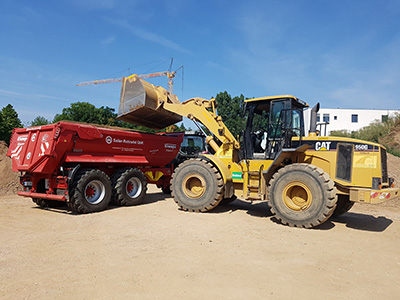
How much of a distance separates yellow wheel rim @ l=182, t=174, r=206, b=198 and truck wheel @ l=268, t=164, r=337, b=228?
1.96m

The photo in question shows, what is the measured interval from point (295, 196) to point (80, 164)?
560cm

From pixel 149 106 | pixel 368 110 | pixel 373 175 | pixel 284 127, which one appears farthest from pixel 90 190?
pixel 368 110

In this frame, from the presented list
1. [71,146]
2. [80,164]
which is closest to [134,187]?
[80,164]

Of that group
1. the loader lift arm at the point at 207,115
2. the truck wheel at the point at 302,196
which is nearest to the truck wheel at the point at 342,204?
the truck wheel at the point at 302,196

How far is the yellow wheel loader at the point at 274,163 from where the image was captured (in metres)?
6.41

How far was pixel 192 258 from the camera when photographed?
4.52 meters

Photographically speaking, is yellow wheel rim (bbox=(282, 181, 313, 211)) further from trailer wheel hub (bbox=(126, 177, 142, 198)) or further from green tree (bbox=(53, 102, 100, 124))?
green tree (bbox=(53, 102, 100, 124))

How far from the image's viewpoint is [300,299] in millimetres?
3275

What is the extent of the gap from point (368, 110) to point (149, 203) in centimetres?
4535

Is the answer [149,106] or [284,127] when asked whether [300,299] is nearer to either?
[284,127]

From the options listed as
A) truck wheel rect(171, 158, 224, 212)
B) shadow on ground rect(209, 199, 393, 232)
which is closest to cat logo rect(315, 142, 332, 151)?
shadow on ground rect(209, 199, 393, 232)

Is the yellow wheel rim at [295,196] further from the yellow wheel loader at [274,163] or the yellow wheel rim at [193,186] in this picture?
the yellow wheel rim at [193,186]

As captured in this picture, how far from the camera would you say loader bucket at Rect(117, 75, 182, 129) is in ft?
28.5

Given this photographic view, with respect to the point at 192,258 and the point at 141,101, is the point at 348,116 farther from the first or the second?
the point at 192,258
